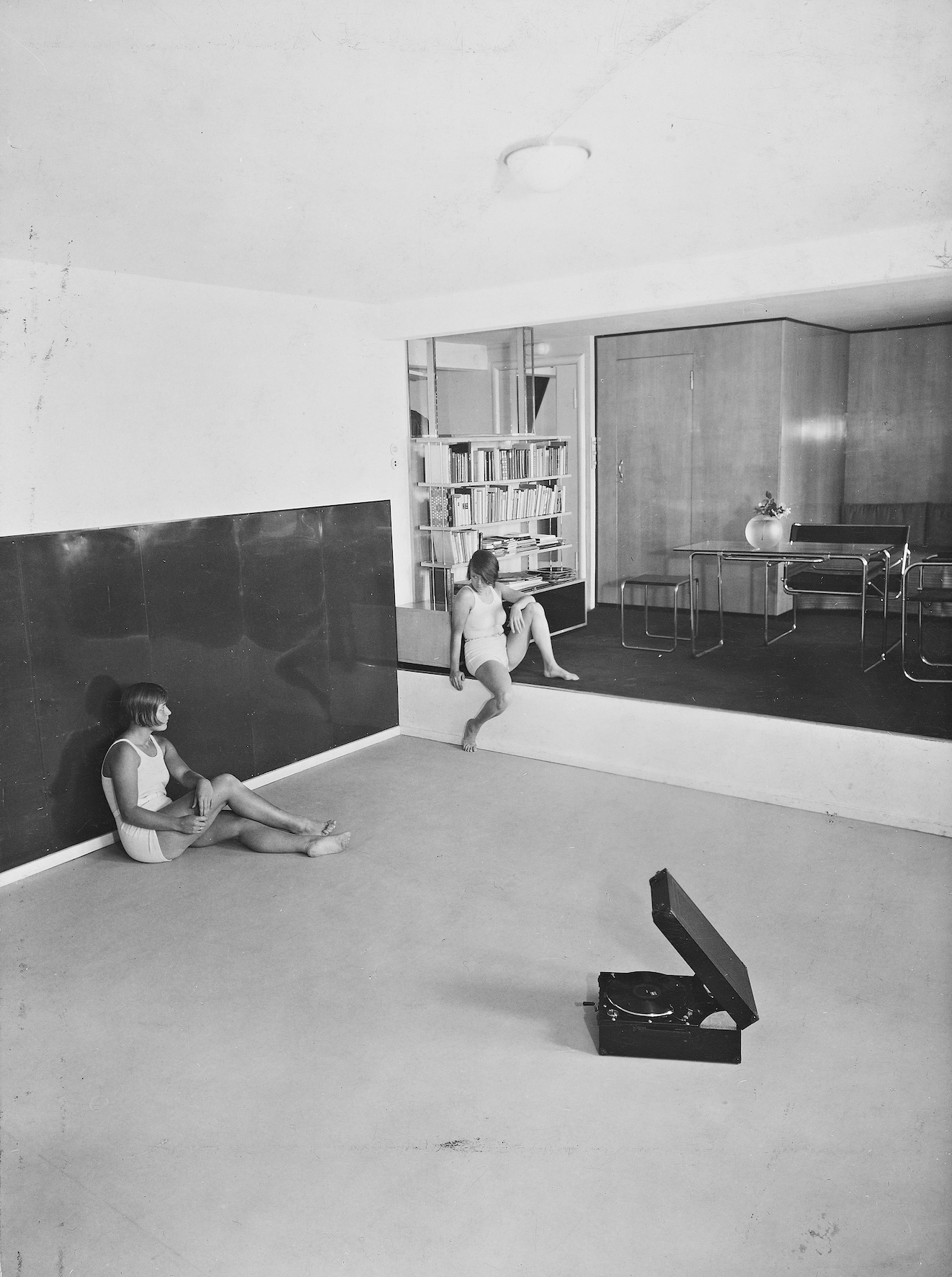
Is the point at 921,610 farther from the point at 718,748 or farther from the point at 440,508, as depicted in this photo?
the point at 440,508

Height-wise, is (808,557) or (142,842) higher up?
(808,557)

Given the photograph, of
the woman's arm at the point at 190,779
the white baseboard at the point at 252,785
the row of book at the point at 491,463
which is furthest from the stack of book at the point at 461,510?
the woman's arm at the point at 190,779

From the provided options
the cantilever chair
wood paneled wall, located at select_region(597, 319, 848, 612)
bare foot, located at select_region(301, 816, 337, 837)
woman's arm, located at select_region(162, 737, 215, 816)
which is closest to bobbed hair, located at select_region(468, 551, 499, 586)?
bare foot, located at select_region(301, 816, 337, 837)

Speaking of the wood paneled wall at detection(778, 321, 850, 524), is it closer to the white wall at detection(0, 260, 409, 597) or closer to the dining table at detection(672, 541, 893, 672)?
the dining table at detection(672, 541, 893, 672)

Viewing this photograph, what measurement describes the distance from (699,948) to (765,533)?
17.7 ft

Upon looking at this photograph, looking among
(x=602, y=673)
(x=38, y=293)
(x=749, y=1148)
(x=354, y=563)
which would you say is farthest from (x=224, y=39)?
(x=602, y=673)

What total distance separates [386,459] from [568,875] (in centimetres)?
362

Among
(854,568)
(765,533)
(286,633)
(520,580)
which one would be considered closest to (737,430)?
(765,533)

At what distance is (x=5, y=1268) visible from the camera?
267 cm

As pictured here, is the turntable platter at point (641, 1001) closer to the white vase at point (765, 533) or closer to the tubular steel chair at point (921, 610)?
the tubular steel chair at point (921, 610)

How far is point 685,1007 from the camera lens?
3.48m

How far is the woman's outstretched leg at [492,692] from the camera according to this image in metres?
6.75

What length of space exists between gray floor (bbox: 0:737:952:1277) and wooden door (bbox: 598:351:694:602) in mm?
5138

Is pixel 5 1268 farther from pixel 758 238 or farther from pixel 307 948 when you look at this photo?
pixel 758 238
